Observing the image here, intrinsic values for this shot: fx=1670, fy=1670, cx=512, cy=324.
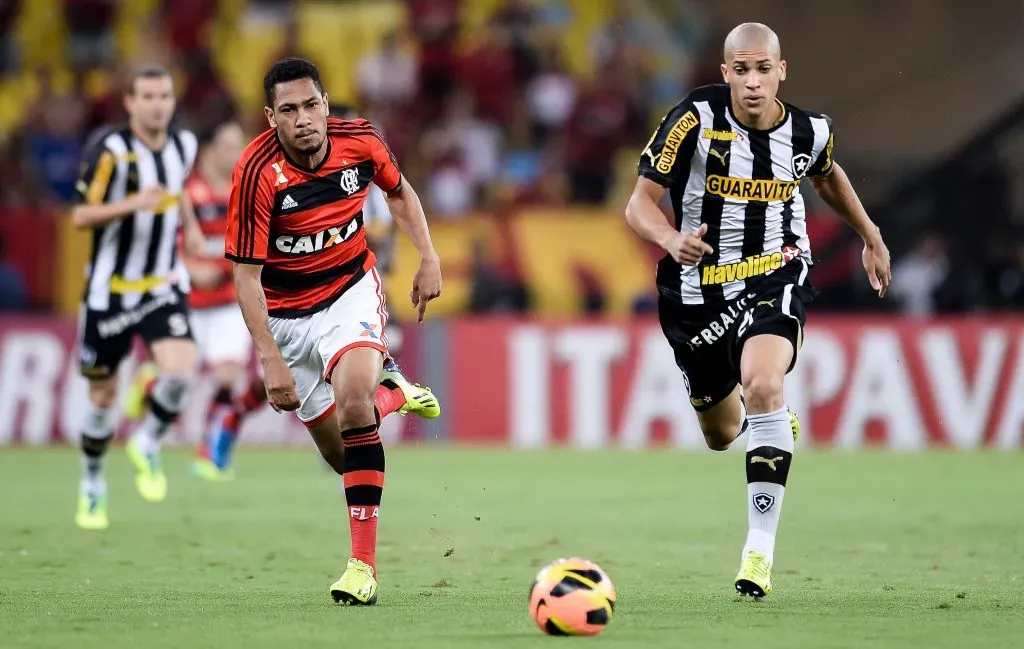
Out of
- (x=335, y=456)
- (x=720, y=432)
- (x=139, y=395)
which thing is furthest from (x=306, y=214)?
(x=139, y=395)

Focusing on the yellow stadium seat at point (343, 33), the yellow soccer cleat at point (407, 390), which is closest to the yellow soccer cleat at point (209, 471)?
the yellow soccer cleat at point (407, 390)

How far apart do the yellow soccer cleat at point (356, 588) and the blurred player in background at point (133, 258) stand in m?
4.19

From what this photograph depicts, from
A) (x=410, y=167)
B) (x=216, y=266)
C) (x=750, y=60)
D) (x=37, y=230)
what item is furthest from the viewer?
(x=410, y=167)

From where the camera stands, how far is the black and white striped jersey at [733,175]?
787 cm

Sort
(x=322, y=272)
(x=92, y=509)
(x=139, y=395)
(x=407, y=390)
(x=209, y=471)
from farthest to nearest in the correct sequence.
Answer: (x=139, y=395) < (x=209, y=471) < (x=92, y=509) < (x=407, y=390) < (x=322, y=272)

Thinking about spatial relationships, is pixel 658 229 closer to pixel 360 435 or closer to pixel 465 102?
pixel 360 435

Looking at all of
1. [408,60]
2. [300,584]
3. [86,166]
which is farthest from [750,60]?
[408,60]

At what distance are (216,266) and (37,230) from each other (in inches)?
196

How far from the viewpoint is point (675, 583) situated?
25.8ft

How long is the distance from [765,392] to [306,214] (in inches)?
86.3

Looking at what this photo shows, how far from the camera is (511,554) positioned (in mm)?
9109

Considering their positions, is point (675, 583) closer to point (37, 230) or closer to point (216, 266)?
point (216, 266)

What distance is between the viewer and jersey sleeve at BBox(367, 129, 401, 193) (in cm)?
765

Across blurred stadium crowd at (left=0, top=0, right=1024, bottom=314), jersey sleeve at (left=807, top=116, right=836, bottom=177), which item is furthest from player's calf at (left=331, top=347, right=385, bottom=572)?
blurred stadium crowd at (left=0, top=0, right=1024, bottom=314)
